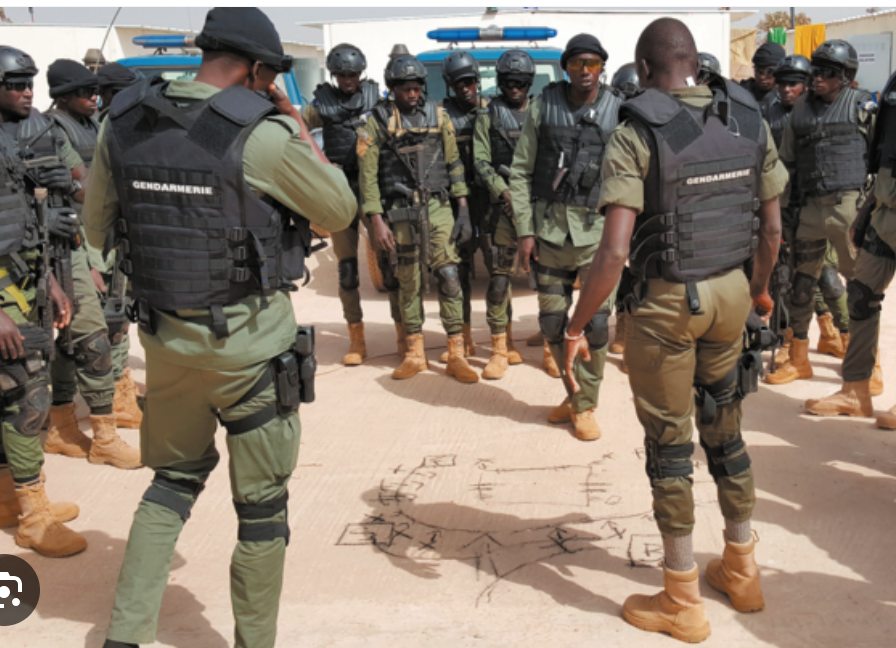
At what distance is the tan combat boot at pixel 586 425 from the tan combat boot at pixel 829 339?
A: 2.53 m

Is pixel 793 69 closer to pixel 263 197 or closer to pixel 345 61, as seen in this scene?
pixel 345 61

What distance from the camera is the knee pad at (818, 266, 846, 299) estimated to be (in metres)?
Result: 6.56

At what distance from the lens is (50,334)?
4293 millimetres

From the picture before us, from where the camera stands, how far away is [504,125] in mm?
6633

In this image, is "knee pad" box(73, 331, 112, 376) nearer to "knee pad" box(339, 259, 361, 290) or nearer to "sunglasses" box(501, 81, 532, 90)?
"knee pad" box(339, 259, 361, 290)

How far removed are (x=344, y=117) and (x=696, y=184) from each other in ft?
14.4

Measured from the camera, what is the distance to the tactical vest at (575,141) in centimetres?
542

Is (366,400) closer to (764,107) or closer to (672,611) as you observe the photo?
(672,611)

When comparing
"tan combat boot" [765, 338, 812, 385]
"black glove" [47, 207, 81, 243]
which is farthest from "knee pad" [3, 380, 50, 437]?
"tan combat boot" [765, 338, 812, 385]

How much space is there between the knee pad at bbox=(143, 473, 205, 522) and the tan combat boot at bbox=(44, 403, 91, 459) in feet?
8.38

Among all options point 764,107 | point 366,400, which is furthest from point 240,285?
point 764,107

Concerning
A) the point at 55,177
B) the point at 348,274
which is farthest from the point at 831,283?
the point at 55,177

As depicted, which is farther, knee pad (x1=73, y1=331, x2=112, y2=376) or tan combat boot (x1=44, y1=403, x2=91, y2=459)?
tan combat boot (x1=44, y1=403, x2=91, y2=459)

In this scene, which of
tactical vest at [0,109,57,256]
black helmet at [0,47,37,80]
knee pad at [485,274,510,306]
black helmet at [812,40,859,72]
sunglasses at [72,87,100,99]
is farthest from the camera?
knee pad at [485,274,510,306]
